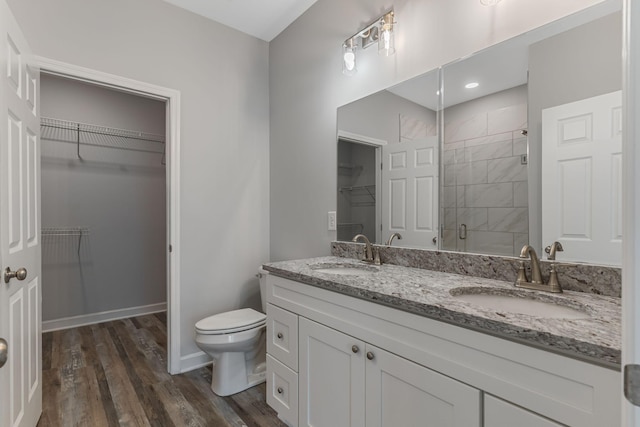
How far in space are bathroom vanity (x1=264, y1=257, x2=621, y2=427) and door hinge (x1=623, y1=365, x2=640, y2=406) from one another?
32 cm

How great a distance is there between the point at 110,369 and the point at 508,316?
2.62 m

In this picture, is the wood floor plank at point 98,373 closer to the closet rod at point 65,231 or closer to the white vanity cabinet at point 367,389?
the closet rod at point 65,231

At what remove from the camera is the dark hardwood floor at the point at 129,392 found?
173 centimetres

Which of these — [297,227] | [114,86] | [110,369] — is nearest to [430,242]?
[297,227]

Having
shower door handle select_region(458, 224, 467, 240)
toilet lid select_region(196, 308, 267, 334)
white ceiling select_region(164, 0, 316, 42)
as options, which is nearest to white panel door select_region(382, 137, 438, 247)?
shower door handle select_region(458, 224, 467, 240)

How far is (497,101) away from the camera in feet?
4.50

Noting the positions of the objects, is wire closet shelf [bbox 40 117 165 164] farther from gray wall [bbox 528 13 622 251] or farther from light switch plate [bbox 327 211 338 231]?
gray wall [bbox 528 13 622 251]

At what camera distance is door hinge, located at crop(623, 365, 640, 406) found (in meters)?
0.38

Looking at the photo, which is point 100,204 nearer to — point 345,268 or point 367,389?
point 345,268

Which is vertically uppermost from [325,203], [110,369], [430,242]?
[325,203]

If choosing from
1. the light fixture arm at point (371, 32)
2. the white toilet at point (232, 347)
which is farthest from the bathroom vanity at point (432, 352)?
the light fixture arm at point (371, 32)

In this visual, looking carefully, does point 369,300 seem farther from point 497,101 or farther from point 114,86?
point 114,86

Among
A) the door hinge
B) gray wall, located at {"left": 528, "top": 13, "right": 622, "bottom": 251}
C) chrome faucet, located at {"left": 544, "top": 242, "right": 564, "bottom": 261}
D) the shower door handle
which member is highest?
gray wall, located at {"left": 528, "top": 13, "right": 622, "bottom": 251}

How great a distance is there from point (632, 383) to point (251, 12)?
8.97 ft
